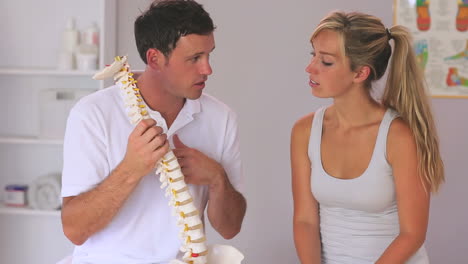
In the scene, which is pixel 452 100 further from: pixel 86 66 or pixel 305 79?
pixel 86 66

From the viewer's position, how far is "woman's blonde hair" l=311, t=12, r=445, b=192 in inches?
80.7

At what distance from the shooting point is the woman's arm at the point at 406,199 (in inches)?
78.7

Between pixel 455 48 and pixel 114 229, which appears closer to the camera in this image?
pixel 114 229

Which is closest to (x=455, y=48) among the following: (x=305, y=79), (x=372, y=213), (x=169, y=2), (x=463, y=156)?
(x=463, y=156)

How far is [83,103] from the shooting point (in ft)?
6.29

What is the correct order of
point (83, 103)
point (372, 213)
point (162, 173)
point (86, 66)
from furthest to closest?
point (86, 66) → point (372, 213) → point (83, 103) → point (162, 173)

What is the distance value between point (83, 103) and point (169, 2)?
0.38 meters

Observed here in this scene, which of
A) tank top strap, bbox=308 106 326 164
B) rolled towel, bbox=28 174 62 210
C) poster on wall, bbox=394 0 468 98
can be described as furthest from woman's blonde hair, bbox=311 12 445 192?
rolled towel, bbox=28 174 62 210

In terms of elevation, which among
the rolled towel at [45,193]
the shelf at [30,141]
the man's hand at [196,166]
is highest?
the man's hand at [196,166]

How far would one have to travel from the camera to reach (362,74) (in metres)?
2.09

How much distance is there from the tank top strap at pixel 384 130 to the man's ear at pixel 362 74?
0.44 feet

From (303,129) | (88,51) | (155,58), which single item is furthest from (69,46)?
(303,129)

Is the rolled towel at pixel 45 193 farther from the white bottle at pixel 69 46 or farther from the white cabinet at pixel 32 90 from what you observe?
the white bottle at pixel 69 46

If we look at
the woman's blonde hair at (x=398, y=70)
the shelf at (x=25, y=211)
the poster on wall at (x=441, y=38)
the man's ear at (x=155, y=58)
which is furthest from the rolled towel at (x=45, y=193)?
the poster on wall at (x=441, y=38)
